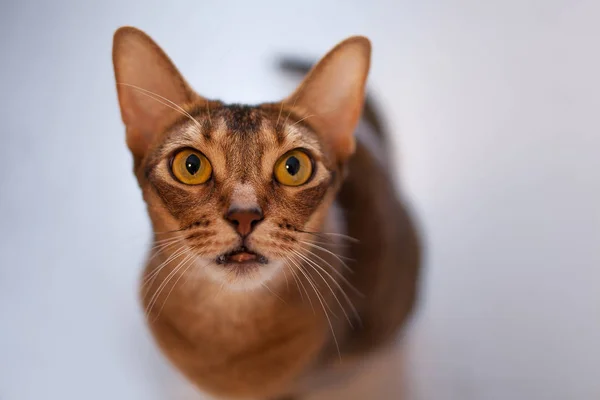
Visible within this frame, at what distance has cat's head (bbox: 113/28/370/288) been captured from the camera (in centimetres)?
77

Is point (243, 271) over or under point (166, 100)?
under

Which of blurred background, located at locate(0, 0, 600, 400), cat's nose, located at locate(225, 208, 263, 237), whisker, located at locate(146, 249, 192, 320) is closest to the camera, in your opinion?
cat's nose, located at locate(225, 208, 263, 237)

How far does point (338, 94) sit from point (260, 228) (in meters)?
0.29

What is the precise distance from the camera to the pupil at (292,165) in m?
0.84

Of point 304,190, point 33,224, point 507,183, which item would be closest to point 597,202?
point 507,183

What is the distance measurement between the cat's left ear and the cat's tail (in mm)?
187

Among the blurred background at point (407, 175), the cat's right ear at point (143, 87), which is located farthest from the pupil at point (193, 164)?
the blurred background at point (407, 175)

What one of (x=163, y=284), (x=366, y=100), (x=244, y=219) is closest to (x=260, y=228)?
(x=244, y=219)

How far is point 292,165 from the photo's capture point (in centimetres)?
84

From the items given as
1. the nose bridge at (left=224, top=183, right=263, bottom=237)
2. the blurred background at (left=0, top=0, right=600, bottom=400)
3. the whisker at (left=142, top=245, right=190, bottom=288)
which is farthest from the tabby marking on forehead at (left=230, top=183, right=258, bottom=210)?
the blurred background at (left=0, top=0, right=600, bottom=400)

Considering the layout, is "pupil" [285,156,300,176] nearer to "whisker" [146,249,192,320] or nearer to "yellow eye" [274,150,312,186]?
"yellow eye" [274,150,312,186]

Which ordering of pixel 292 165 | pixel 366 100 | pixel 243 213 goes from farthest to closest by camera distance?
pixel 366 100, pixel 292 165, pixel 243 213

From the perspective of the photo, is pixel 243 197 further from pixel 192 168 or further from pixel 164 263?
pixel 164 263

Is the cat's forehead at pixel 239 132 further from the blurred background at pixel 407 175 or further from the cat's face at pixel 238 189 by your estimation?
the blurred background at pixel 407 175
